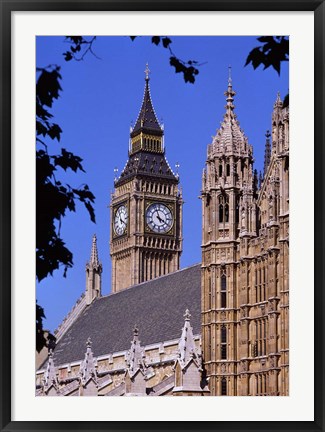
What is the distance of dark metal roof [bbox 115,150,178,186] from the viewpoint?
106 metres

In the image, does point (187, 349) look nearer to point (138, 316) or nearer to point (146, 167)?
point (138, 316)

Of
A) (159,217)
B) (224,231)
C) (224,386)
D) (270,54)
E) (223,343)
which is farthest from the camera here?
(159,217)

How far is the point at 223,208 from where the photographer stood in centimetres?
6341

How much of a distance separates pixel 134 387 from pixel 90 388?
10.8m

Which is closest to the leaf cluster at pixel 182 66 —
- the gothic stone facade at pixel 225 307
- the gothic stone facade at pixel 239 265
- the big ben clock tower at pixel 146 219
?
the gothic stone facade at pixel 225 307

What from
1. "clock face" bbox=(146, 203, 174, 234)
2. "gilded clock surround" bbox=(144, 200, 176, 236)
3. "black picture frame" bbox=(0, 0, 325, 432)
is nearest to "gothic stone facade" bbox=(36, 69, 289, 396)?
"black picture frame" bbox=(0, 0, 325, 432)

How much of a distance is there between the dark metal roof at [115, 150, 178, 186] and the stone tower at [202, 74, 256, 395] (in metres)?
41.2

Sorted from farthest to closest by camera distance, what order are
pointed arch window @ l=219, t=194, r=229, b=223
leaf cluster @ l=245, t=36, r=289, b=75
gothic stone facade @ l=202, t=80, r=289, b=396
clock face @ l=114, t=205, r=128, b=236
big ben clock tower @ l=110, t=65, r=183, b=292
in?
1. clock face @ l=114, t=205, r=128, b=236
2. big ben clock tower @ l=110, t=65, r=183, b=292
3. pointed arch window @ l=219, t=194, r=229, b=223
4. gothic stone facade @ l=202, t=80, r=289, b=396
5. leaf cluster @ l=245, t=36, r=289, b=75

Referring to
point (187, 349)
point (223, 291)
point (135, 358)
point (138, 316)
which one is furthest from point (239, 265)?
point (138, 316)

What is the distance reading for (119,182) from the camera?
109 m

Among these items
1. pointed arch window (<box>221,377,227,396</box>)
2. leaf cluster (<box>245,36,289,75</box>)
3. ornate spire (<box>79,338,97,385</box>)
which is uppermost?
leaf cluster (<box>245,36,289,75</box>)

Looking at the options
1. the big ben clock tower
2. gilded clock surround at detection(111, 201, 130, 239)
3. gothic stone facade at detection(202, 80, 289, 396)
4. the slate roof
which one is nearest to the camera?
gothic stone facade at detection(202, 80, 289, 396)

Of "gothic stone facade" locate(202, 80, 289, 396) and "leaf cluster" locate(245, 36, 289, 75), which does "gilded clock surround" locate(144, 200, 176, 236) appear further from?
"leaf cluster" locate(245, 36, 289, 75)

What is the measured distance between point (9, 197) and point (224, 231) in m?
40.2
